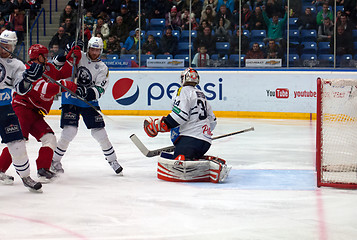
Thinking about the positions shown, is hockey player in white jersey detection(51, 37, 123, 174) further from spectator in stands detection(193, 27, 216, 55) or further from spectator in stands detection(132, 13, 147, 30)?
spectator in stands detection(132, 13, 147, 30)

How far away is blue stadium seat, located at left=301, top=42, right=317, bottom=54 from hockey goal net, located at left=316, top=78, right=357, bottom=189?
4.65m

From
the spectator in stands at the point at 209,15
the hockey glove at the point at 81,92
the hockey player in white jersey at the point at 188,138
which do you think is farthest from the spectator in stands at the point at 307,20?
the hockey glove at the point at 81,92

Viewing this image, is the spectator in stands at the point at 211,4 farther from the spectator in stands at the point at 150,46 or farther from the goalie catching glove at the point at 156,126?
the goalie catching glove at the point at 156,126

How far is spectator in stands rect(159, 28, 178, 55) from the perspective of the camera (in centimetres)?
1067

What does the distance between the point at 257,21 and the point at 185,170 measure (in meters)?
5.94

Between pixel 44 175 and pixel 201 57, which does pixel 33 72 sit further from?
pixel 201 57

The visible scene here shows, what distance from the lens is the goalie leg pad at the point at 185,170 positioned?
15.8ft

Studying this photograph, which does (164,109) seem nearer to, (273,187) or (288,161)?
(288,161)

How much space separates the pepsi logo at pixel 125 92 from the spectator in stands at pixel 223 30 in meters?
1.72

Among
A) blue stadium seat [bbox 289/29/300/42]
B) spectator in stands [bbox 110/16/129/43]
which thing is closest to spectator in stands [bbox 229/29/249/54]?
blue stadium seat [bbox 289/29/300/42]

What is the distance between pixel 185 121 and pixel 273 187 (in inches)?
34.7

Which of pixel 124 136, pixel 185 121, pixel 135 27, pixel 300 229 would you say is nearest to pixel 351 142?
pixel 185 121

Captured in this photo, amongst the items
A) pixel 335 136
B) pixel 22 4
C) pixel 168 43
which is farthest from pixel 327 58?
pixel 22 4

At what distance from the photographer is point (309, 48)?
32.8 feet
